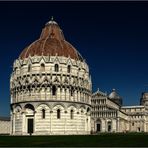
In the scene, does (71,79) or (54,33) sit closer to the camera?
(71,79)

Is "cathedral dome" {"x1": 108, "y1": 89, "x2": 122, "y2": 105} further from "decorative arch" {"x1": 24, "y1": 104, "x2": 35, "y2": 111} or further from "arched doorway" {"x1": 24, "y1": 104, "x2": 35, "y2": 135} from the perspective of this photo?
"decorative arch" {"x1": 24, "y1": 104, "x2": 35, "y2": 111}

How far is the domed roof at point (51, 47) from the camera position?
70.5 meters

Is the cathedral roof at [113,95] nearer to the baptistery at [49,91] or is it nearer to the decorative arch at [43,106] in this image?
the baptistery at [49,91]

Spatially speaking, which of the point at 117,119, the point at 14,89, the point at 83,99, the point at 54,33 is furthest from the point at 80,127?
the point at 117,119

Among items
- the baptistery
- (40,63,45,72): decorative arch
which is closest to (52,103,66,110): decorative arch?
the baptistery

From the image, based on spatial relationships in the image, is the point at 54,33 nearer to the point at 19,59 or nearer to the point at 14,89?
the point at 19,59

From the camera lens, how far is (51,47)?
2813 inches

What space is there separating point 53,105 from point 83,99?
7405 millimetres

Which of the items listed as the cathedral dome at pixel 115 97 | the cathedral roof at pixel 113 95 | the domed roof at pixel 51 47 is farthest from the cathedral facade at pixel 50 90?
the cathedral roof at pixel 113 95

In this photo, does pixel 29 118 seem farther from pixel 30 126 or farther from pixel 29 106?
pixel 29 106

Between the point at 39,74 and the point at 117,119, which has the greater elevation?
the point at 39,74

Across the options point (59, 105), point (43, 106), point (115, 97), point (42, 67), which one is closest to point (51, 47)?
point (42, 67)

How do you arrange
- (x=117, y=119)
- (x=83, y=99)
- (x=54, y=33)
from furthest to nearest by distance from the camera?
(x=117, y=119) → (x=54, y=33) → (x=83, y=99)

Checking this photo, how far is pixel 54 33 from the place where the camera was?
254 feet
